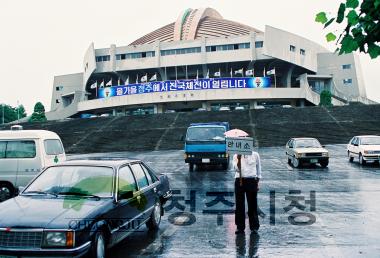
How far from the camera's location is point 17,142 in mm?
11648

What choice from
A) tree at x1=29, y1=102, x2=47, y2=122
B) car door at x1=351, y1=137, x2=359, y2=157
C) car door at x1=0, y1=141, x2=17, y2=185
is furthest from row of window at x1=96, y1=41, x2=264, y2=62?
car door at x1=0, y1=141, x2=17, y2=185

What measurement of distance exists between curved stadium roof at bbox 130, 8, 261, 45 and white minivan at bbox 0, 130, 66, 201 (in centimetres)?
7819

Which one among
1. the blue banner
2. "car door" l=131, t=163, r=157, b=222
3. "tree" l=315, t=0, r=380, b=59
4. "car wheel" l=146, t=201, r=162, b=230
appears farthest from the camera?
the blue banner

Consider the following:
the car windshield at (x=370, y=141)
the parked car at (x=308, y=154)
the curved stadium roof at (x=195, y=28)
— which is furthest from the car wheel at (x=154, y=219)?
the curved stadium roof at (x=195, y=28)

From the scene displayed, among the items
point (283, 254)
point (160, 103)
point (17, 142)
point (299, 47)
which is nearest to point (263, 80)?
point (299, 47)

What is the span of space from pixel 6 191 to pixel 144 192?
5.80 m

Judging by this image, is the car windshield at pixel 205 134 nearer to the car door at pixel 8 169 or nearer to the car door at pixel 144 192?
the car door at pixel 8 169

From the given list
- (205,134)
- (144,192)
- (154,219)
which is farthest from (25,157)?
(205,134)

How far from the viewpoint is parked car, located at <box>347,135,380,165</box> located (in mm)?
19281

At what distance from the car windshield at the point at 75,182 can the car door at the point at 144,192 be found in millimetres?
780

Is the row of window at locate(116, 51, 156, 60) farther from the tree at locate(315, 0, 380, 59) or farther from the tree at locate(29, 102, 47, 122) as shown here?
the tree at locate(315, 0, 380, 59)

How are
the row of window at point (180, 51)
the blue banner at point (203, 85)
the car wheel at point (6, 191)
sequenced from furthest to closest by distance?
the row of window at point (180, 51), the blue banner at point (203, 85), the car wheel at point (6, 191)

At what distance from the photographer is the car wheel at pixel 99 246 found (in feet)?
17.7

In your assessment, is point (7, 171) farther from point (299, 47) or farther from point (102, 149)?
point (299, 47)
